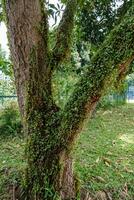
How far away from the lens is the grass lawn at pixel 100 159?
3801 mm

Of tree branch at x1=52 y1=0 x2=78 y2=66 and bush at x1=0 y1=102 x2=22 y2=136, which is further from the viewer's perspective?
bush at x1=0 y1=102 x2=22 y2=136

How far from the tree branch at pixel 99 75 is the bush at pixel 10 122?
3.23m

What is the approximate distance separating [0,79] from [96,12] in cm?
538

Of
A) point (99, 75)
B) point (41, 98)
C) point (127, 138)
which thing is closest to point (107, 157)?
point (127, 138)

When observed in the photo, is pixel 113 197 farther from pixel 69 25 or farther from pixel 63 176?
pixel 69 25

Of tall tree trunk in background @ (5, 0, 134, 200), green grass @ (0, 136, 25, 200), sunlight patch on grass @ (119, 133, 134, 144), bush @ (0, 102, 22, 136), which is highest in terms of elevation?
tall tree trunk in background @ (5, 0, 134, 200)

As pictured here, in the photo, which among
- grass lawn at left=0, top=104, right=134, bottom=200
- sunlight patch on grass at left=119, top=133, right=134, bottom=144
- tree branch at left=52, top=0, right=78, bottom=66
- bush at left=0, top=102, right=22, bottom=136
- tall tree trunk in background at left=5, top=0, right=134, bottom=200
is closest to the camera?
tall tree trunk in background at left=5, top=0, right=134, bottom=200

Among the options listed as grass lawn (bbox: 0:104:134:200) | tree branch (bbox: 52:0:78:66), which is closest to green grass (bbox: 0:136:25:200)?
grass lawn (bbox: 0:104:134:200)

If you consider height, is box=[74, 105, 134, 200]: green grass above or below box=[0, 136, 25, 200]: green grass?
below

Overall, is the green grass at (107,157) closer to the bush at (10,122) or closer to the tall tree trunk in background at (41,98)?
the tall tree trunk in background at (41,98)

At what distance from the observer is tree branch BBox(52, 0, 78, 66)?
10.6 feet

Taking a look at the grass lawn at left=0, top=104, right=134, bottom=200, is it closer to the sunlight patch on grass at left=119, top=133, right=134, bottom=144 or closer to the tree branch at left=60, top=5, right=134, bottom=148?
the sunlight patch on grass at left=119, top=133, right=134, bottom=144

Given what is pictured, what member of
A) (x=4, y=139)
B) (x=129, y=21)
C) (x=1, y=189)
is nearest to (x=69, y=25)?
(x=129, y=21)

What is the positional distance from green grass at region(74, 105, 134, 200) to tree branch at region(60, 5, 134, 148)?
3.59 feet
